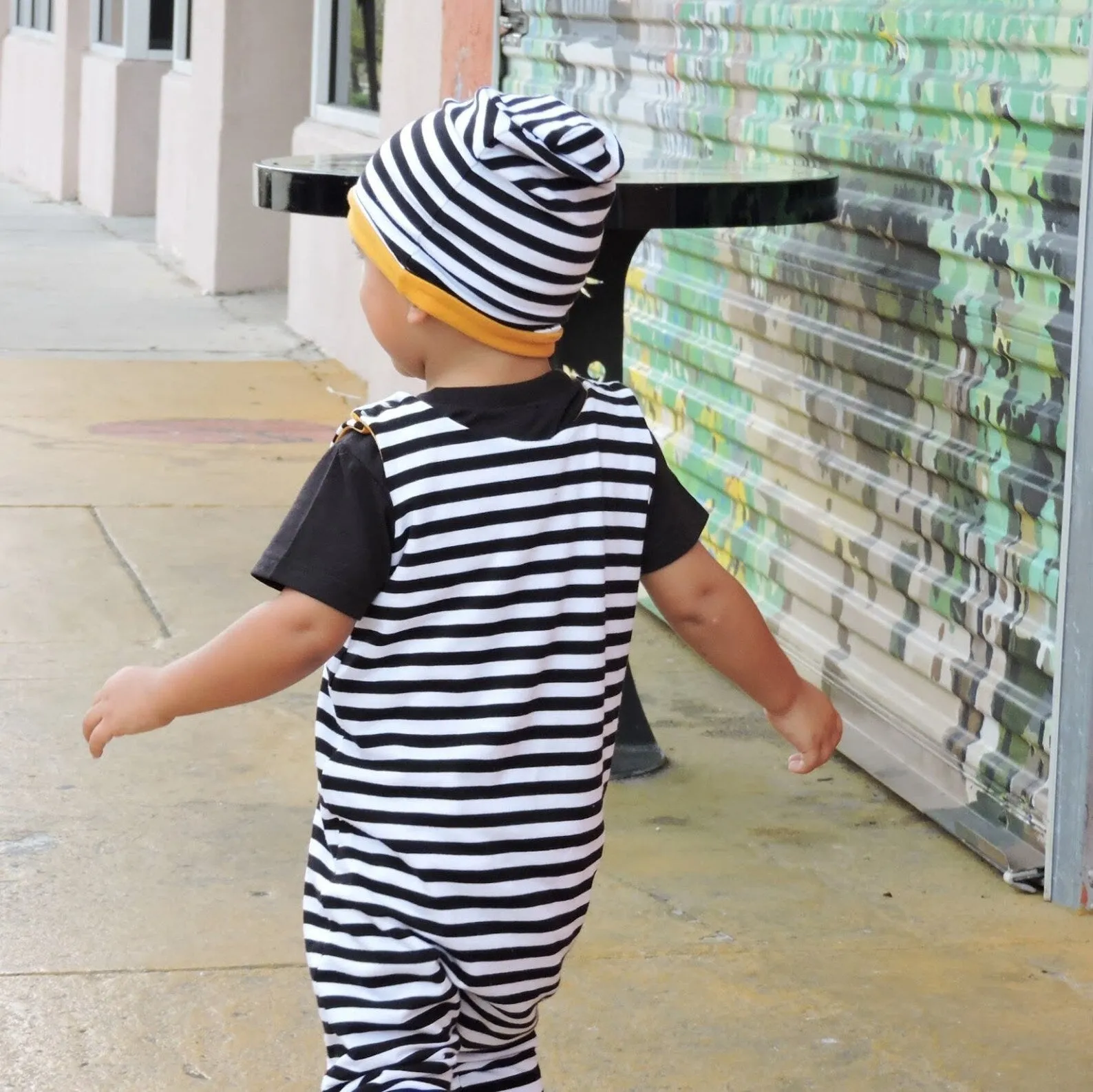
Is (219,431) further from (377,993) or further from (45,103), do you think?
(45,103)

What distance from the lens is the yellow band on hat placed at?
2.19m

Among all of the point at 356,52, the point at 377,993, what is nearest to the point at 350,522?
the point at 377,993

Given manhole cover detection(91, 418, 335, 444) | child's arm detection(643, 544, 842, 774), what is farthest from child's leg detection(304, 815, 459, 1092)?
manhole cover detection(91, 418, 335, 444)

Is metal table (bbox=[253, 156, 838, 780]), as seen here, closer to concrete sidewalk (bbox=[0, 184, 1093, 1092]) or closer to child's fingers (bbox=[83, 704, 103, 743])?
concrete sidewalk (bbox=[0, 184, 1093, 1092])

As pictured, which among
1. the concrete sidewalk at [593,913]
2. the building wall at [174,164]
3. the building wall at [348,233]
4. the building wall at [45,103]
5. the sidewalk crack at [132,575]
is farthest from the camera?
the building wall at [45,103]

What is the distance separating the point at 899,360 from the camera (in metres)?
4.18

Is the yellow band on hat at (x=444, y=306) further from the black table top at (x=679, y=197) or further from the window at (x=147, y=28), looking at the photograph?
the window at (x=147, y=28)

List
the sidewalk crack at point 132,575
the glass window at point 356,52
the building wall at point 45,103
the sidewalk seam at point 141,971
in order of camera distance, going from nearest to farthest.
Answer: the sidewalk seam at point 141,971, the sidewalk crack at point 132,575, the glass window at point 356,52, the building wall at point 45,103

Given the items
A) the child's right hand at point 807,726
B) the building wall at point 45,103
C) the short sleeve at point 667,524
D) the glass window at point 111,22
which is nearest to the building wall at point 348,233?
the child's right hand at point 807,726

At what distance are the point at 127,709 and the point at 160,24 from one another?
14998 mm

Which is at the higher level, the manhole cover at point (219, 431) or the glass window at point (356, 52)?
the glass window at point (356, 52)

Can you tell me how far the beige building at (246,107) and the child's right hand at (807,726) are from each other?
14.8 feet

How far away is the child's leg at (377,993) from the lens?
2.21m

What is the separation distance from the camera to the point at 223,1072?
9.69 ft
